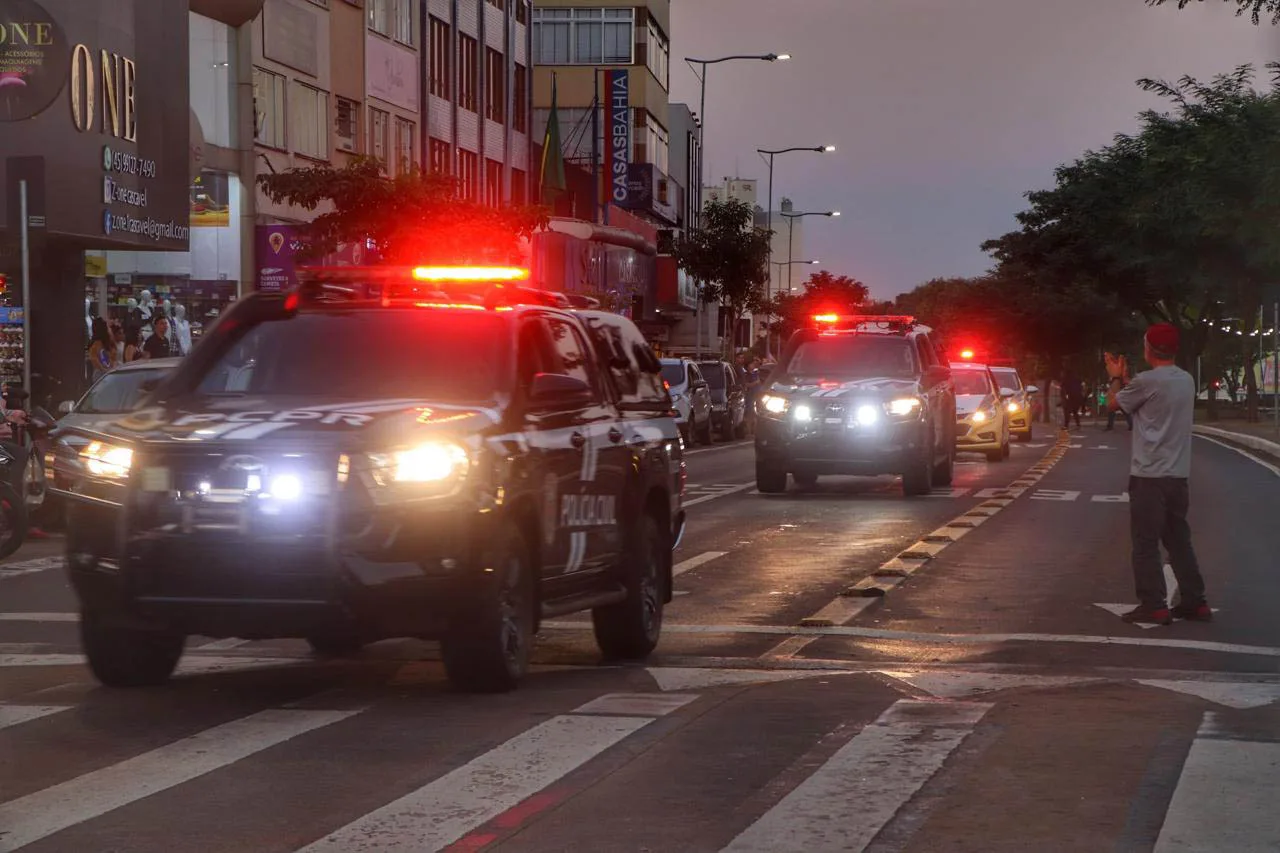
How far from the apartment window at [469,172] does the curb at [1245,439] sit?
64.0ft

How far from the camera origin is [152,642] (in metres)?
9.84

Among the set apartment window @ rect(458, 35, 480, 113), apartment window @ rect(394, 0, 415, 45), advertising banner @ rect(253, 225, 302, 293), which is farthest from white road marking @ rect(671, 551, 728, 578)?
apartment window @ rect(458, 35, 480, 113)

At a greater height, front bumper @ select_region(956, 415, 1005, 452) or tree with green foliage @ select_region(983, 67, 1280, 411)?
tree with green foliage @ select_region(983, 67, 1280, 411)

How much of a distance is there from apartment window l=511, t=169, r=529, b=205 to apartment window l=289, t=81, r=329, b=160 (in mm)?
19269

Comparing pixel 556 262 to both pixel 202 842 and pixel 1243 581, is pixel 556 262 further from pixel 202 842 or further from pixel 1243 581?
pixel 202 842

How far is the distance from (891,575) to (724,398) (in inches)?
1249

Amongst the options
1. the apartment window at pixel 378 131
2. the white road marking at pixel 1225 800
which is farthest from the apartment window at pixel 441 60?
the white road marking at pixel 1225 800

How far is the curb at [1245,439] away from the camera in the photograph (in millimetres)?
41031

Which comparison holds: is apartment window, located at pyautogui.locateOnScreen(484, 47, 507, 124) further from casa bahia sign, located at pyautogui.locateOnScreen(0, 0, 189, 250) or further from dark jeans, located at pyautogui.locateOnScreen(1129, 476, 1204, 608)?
dark jeans, located at pyautogui.locateOnScreen(1129, 476, 1204, 608)

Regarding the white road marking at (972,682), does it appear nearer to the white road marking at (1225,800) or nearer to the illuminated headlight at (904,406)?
the white road marking at (1225,800)

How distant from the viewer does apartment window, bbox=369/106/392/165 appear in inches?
1919

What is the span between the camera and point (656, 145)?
88625 millimetres

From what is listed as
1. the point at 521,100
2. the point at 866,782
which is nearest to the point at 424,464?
the point at 866,782

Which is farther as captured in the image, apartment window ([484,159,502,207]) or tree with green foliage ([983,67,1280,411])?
apartment window ([484,159,502,207])
